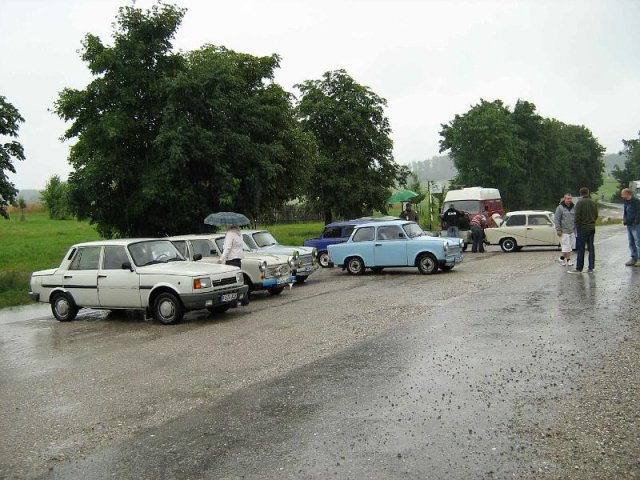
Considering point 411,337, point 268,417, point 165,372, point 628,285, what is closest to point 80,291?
point 165,372

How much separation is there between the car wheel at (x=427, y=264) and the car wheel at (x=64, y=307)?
31.2 ft

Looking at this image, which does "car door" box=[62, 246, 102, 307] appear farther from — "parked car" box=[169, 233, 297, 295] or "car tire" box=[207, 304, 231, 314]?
"car tire" box=[207, 304, 231, 314]

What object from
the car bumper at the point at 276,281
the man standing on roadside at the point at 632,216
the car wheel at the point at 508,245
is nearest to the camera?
the car bumper at the point at 276,281

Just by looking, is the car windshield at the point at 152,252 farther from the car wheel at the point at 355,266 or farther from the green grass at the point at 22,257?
the car wheel at the point at 355,266

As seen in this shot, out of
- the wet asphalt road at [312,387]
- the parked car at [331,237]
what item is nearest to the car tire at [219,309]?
the wet asphalt road at [312,387]

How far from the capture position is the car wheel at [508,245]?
959 inches

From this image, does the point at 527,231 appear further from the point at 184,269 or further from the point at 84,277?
the point at 84,277

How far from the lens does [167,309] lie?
37.9 ft

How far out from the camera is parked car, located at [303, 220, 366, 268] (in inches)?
840

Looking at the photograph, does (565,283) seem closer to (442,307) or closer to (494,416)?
(442,307)

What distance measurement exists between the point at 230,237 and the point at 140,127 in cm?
810

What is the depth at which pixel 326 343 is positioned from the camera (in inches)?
344

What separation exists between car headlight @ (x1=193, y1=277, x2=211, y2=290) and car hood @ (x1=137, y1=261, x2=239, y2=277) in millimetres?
106

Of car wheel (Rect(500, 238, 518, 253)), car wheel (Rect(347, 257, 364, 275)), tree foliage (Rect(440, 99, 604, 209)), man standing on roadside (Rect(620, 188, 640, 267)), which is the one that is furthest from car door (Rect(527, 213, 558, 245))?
tree foliage (Rect(440, 99, 604, 209))
